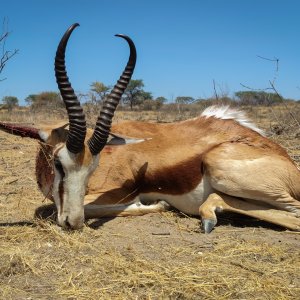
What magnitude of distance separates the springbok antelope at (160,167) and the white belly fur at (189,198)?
0.04ft

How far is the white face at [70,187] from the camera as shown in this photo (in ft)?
15.6

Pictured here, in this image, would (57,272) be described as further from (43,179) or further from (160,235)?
(43,179)

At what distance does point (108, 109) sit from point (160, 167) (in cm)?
117

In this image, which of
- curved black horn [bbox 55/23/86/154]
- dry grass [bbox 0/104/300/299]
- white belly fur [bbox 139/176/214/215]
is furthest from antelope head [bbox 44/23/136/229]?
white belly fur [bbox 139/176/214/215]

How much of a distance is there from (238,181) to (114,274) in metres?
2.24

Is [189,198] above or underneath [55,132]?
underneath

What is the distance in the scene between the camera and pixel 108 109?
5.07 meters

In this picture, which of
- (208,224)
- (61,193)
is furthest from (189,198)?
(61,193)

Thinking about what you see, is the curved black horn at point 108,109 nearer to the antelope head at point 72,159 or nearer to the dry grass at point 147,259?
the antelope head at point 72,159

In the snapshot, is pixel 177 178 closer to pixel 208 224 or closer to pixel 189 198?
pixel 189 198

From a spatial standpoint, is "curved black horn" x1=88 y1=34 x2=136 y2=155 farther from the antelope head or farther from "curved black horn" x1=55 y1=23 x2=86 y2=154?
"curved black horn" x1=55 y1=23 x2=86 y2=154

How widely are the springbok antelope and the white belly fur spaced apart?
0.01 metres

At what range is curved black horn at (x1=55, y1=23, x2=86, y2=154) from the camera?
15.1 feet

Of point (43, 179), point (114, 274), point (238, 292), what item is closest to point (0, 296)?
point (114, 274)
